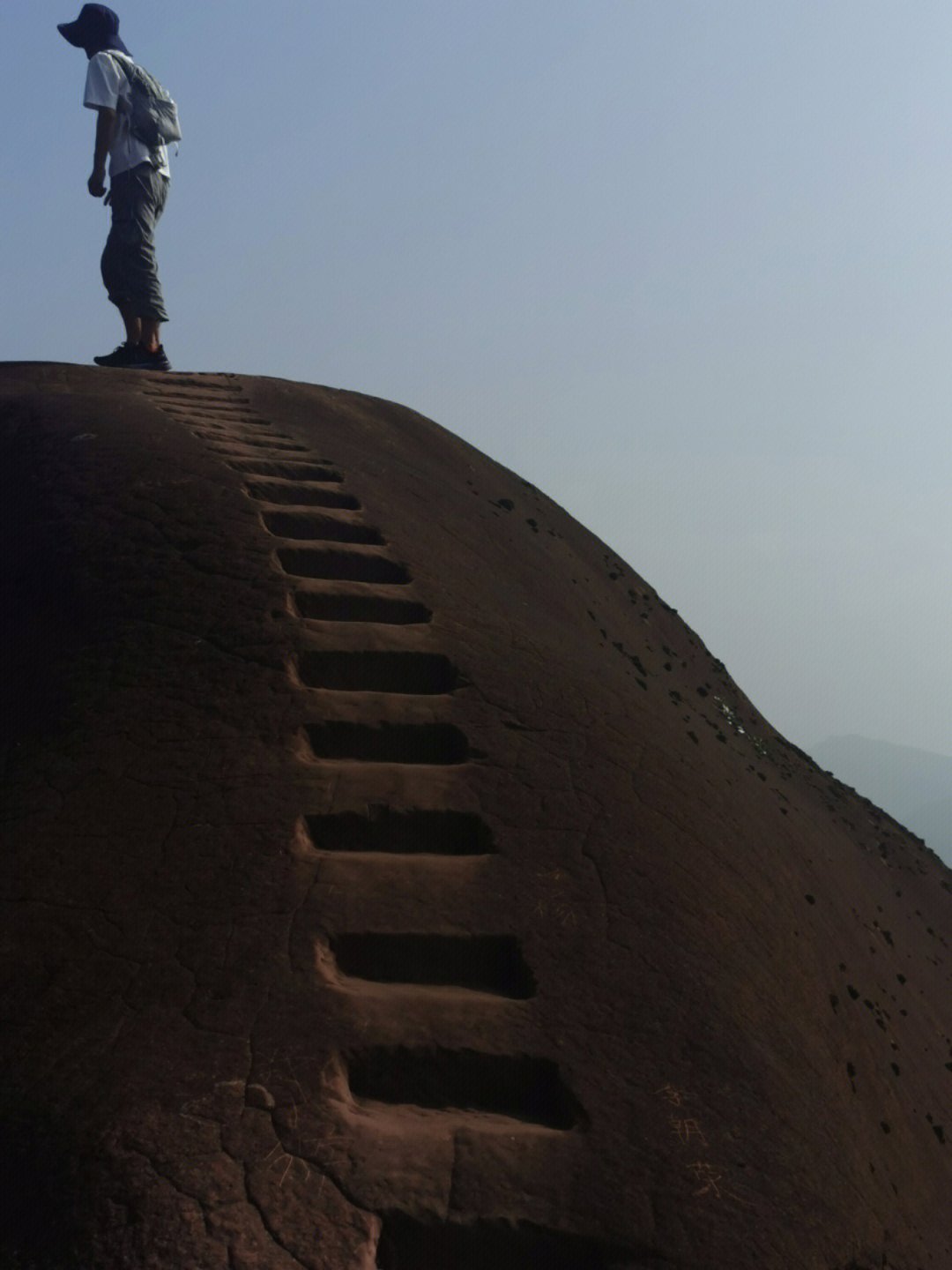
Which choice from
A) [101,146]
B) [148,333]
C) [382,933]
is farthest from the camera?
[148,333]

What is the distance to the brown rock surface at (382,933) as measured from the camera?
3.71 metres

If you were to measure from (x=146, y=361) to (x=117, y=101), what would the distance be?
Result: 1869 millimetres

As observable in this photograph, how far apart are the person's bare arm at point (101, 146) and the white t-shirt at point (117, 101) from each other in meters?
0.05

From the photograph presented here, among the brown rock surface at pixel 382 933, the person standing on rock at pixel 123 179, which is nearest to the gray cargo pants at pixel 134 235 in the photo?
the person standing on rock at pixel 123 179

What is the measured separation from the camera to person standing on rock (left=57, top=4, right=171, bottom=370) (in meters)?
9.71

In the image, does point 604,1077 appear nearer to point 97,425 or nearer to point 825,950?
point 825,950

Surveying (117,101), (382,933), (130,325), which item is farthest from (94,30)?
(382,933)

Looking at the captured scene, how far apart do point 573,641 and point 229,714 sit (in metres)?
2.64

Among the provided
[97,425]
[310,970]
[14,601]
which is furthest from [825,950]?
[97,425]

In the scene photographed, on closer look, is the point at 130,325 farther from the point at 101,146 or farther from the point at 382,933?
the point at 382,933

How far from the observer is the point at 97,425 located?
7.68 metres

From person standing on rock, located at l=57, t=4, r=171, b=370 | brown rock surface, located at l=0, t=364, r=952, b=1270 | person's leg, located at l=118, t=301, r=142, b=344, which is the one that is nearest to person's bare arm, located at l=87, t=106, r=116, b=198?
person standing on rock, located at l=57, t=4, r=171, b=370

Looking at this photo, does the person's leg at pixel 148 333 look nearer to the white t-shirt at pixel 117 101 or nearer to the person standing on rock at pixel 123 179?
the person standing on rock at pixel 123 179

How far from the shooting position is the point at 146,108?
9.82 meters
